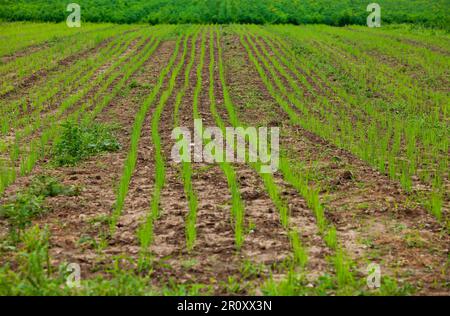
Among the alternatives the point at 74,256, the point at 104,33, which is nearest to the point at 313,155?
the point at 74,256

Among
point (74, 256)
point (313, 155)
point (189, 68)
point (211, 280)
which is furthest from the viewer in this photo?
point (189, 68)

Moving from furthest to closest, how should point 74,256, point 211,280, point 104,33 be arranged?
point 104,33 < point 74,256 < point 211,280

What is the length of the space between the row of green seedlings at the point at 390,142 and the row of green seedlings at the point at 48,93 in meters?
6.28

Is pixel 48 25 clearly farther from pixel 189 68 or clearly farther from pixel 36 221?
pixel 36 221

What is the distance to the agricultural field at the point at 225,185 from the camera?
6.01m

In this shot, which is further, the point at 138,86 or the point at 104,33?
the point at 104,33

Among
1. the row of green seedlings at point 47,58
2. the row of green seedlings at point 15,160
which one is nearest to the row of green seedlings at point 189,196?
the row of green seedlings at point 15,160

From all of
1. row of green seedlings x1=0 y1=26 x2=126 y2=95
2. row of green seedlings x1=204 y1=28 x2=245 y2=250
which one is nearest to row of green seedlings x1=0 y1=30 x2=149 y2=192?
row of green seedlings x1=204 y1=28 x2=245 y2=250

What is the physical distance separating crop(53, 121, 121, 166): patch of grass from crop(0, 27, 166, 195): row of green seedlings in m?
0.22

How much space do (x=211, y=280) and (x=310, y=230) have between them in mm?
1673

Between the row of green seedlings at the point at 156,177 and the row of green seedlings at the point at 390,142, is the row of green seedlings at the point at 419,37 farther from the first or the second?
the row of green seedlings at the point at 156,177

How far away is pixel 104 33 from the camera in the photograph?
31.0m

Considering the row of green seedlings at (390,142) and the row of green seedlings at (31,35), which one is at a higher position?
the row of green seedlings at (31,35)

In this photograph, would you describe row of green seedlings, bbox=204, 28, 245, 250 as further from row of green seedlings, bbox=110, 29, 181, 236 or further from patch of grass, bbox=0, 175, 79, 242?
patch of grass, bbox=0, 175, 79, 242
